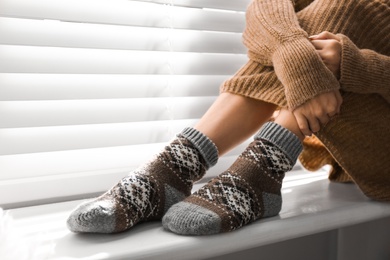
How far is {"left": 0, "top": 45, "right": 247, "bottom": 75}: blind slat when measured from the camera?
0.97 m

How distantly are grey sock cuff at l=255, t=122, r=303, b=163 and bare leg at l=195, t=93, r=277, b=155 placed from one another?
10 cm

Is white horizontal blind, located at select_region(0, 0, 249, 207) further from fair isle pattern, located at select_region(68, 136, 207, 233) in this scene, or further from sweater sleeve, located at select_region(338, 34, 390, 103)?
sweater sleeve, located at select_region(338, 34, 390, 103)

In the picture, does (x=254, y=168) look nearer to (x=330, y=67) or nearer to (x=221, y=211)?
(x=221, y=211)

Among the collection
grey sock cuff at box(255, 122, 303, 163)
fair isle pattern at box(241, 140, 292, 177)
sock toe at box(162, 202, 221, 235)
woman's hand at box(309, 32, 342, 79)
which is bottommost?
sock toe at box(162, 202, 221, 235)

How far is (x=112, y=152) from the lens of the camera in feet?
3.57

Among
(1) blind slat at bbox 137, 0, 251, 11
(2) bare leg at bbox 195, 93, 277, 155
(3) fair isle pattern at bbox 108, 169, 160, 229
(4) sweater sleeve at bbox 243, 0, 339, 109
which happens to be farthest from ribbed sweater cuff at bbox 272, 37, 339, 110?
(1) blind slat at bbox 137, 0, 251, 11

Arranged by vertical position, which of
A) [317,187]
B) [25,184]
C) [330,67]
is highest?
[330,67]

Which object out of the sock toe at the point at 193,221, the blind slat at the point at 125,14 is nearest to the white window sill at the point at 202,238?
the sock toe at the point at 193,221

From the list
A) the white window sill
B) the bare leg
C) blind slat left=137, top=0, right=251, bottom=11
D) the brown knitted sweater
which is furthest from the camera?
blind slat left=137, top=0, right=251, bottom=11

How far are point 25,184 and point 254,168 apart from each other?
1.44 feet

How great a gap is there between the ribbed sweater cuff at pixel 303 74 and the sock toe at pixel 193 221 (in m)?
0.22

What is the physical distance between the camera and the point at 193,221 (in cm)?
78

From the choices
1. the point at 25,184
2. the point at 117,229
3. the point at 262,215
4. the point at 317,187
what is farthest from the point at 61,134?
the point at 317,187

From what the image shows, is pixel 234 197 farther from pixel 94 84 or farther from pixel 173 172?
pixel 94 84
